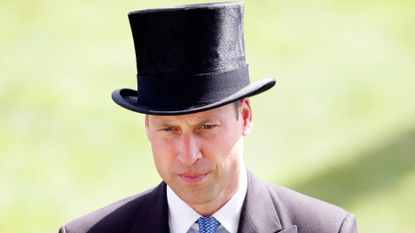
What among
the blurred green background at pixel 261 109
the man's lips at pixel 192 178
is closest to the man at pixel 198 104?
the man's lips at pixel 192 178

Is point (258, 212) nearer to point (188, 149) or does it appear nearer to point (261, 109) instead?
point (188, 149)

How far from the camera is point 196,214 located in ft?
17.5

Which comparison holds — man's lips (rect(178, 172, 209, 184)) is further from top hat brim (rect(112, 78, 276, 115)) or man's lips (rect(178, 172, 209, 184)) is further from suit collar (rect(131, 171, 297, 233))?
suit collar (rect(131, 171, 297, 233))

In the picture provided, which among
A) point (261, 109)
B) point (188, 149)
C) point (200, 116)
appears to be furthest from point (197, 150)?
point (261, 109)

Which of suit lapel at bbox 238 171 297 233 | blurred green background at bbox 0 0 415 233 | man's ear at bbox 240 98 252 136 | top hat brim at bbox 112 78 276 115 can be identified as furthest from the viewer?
blurred green background at bbox 0 0 415 233

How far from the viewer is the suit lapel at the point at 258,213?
539 cm

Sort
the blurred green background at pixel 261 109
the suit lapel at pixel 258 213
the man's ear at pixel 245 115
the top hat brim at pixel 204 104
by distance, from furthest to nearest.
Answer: the blurred green background at pixel 261 109 < the suit lapel at pixel 258 213 < the man's ear at pixel 245 115 < the top hat brim at pixel 204 104

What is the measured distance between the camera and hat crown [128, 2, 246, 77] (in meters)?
5.08

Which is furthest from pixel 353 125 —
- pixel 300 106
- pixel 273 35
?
pixel 273 35

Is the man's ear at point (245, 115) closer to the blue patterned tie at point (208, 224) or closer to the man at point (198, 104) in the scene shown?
the man at point (198, 104)

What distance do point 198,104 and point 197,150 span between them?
0.65ft

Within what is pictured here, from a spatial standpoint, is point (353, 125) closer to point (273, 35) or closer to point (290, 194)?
point (273, 35)

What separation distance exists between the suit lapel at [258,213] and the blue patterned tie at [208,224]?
123mm

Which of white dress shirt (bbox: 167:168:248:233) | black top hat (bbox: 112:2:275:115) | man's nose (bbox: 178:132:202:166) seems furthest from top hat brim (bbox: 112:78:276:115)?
white dress shirt (bbox: 167:168:248:233)
